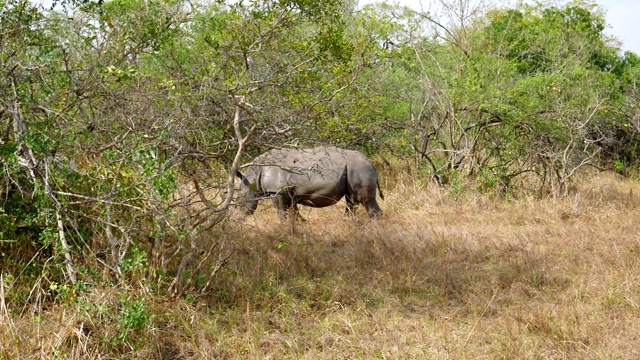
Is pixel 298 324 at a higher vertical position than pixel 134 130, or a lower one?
lower

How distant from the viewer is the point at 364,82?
12.5 m

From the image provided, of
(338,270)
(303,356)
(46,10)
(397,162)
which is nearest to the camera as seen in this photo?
(303,356)

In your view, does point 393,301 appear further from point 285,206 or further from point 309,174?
point 285,206

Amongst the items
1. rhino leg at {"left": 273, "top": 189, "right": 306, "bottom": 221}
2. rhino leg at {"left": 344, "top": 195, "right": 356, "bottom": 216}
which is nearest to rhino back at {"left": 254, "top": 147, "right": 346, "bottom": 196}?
rhino leg at {"left": 273, "top": 189, "right": 306, "bottom": 221}

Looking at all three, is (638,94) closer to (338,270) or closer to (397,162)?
(397,162)

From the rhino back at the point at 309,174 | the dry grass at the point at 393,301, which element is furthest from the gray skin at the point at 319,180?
the dry grass at the point at 393,301

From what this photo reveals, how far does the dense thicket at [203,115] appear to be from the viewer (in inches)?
201

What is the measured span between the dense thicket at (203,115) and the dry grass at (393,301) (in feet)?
1.38

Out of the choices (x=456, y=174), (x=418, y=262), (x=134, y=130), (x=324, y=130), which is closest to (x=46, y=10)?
(x=134, y=130)

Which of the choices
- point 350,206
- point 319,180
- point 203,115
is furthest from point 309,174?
point 203,115

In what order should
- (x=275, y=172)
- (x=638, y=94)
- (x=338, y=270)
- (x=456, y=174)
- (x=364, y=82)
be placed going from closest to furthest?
(x=338, y=270)
(x=275, y=172)
(x=456, y=174)
(x=364, y=82)
(x=638, y=94)

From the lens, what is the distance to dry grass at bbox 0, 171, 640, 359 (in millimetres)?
4828

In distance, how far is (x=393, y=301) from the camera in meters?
5.99

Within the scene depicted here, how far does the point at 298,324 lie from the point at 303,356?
0.60 m
